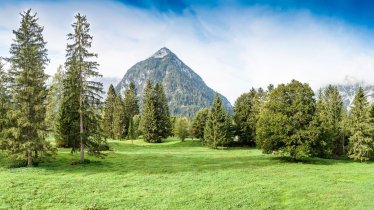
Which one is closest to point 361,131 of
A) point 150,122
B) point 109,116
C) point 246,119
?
point 246,119

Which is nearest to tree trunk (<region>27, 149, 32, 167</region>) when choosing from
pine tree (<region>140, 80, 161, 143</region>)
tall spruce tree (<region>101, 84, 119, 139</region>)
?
pine tree (<region>140, 80, 161, 143</region>)

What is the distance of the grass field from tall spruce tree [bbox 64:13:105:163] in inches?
174

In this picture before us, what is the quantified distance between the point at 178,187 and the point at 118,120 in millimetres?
69433

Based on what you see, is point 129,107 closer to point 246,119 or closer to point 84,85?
point 246,119

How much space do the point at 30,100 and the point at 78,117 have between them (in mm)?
7108

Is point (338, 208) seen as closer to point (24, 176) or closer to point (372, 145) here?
point (24, 176)

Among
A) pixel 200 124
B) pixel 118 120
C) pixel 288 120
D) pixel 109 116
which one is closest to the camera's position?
pixel 288 120

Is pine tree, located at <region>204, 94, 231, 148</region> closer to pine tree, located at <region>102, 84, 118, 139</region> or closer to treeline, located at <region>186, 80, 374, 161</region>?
treeline, located at <region>186, 80, 374, 161</region>

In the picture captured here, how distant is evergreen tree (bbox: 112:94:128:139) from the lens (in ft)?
312

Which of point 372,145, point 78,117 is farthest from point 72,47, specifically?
point 372,145

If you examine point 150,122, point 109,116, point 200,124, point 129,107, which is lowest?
point 200,124

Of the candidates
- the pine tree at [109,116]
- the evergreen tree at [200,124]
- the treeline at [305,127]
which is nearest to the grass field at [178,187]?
the treeline at [305,127]

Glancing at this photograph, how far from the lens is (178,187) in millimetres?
28438

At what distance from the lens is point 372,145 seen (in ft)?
188
